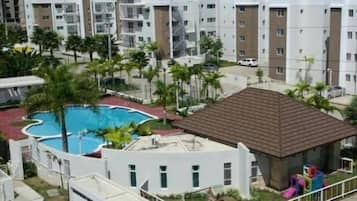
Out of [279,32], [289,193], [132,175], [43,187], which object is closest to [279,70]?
[279,32]

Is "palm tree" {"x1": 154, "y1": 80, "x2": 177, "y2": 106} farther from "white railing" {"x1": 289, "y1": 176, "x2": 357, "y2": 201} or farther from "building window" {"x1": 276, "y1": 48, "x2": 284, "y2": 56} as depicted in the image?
"building window" {"x1": 276, "y1": 48, "x2": 284, "y2": 56}

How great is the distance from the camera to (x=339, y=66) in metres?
44.9

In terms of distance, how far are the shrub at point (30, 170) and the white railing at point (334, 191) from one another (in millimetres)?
13321

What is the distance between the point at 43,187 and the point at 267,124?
10.8m

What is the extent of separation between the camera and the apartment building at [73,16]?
72.2 metres

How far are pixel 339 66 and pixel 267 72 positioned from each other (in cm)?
888

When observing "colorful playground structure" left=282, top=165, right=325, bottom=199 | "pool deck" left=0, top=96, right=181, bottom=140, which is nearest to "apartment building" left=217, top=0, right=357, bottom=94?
"pool deck" left=0, top=96, right=181, bottom=140

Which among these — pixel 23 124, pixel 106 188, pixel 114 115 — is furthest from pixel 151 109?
pixel 106 188

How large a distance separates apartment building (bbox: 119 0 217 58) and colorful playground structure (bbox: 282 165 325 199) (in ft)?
130

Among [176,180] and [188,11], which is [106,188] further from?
[188,11]

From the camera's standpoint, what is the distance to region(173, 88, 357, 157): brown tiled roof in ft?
75.4

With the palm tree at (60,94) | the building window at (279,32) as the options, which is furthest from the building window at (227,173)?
the building window at (279,32)

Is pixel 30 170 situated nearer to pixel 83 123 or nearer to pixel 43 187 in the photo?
pixel 43 187

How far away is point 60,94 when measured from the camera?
82.6 feet
